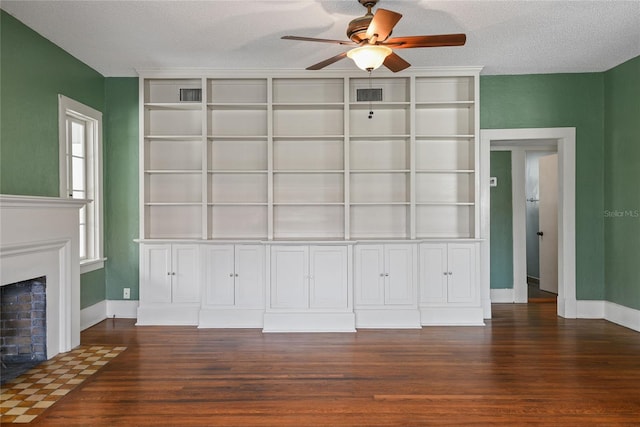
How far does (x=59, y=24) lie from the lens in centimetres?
339

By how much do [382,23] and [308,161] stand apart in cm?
233

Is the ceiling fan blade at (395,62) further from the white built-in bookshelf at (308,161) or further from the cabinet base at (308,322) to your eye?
the cabinet base at (308,322)

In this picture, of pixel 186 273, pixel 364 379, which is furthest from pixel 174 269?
pixel 364 379

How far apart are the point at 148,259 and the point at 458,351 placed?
3202 millimetres

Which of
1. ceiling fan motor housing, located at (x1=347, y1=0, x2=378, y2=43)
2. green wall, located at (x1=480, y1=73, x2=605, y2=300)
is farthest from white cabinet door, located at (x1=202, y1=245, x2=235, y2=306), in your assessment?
green wall, located at (x1=480, y1=73, x2=605, y2=300)

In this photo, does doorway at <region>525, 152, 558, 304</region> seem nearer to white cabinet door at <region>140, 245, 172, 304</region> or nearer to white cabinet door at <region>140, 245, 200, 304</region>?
white cabinet door at <region>140, 245, 200, 304</region>

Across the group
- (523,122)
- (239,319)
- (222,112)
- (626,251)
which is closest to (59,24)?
(222,112)

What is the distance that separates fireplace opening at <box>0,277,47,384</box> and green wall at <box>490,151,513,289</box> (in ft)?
16.2

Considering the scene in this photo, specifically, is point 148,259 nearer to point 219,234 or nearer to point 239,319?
point 219,234

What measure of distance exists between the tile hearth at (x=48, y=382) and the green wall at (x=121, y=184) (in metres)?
1.19

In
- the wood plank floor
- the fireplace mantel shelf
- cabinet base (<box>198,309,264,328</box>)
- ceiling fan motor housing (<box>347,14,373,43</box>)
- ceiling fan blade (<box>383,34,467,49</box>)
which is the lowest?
the wood plank floor

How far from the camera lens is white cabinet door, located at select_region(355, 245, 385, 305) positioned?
4.27m

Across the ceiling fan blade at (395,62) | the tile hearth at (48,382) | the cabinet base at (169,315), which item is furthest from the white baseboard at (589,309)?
the tile hearth at (48,382)

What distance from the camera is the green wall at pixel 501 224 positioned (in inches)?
211
